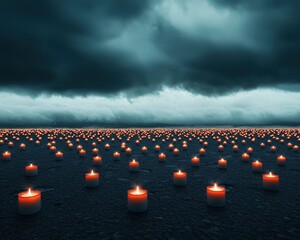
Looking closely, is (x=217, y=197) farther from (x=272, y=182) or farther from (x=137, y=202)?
(x=272, y=182)

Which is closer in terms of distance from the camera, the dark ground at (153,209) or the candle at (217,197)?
the dark ground at (153,209)

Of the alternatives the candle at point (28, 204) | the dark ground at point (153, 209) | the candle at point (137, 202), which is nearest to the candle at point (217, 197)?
the dark ground at point (153, 209)

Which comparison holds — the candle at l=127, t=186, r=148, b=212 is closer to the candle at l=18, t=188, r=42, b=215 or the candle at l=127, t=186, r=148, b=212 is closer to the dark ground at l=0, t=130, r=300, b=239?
the dark ground at l=0, t=130, r=300, b=239

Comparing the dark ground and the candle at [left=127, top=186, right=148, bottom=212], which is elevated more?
the candle at [left=127, top=186, right=148, bottom=212]

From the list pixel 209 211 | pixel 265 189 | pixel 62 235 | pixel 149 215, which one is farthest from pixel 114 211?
pixel 265 189

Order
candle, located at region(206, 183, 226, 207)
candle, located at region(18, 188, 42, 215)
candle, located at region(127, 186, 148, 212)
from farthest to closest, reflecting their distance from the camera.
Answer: candle, located at region(206, 183, 226, 207), candle, located at region(127, 186, 148, 212), candle, located at region(18, 188, 42, 215)

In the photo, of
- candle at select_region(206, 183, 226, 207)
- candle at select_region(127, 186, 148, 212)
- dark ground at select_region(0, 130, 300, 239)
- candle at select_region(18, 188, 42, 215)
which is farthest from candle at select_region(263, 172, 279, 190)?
candle at select_region(18, 188, 42, 215)

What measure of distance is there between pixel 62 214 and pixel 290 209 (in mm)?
6903

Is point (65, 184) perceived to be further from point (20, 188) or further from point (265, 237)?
point (265, 237)

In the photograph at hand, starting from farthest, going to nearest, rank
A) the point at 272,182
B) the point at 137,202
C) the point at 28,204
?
the point at 272,182 → the point at 137,202 → the point at 28,204

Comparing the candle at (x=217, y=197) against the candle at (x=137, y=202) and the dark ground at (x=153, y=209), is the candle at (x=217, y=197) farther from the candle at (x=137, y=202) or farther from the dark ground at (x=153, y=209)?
the candle at (x=137, y=202)

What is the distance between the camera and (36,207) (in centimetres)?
722

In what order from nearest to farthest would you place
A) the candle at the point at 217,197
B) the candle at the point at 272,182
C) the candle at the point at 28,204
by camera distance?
the candle at the point at 28,204 < the candle at the point at 217,197 < the candle at the point at 272,182

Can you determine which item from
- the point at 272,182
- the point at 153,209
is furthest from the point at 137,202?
the point at 272,182
